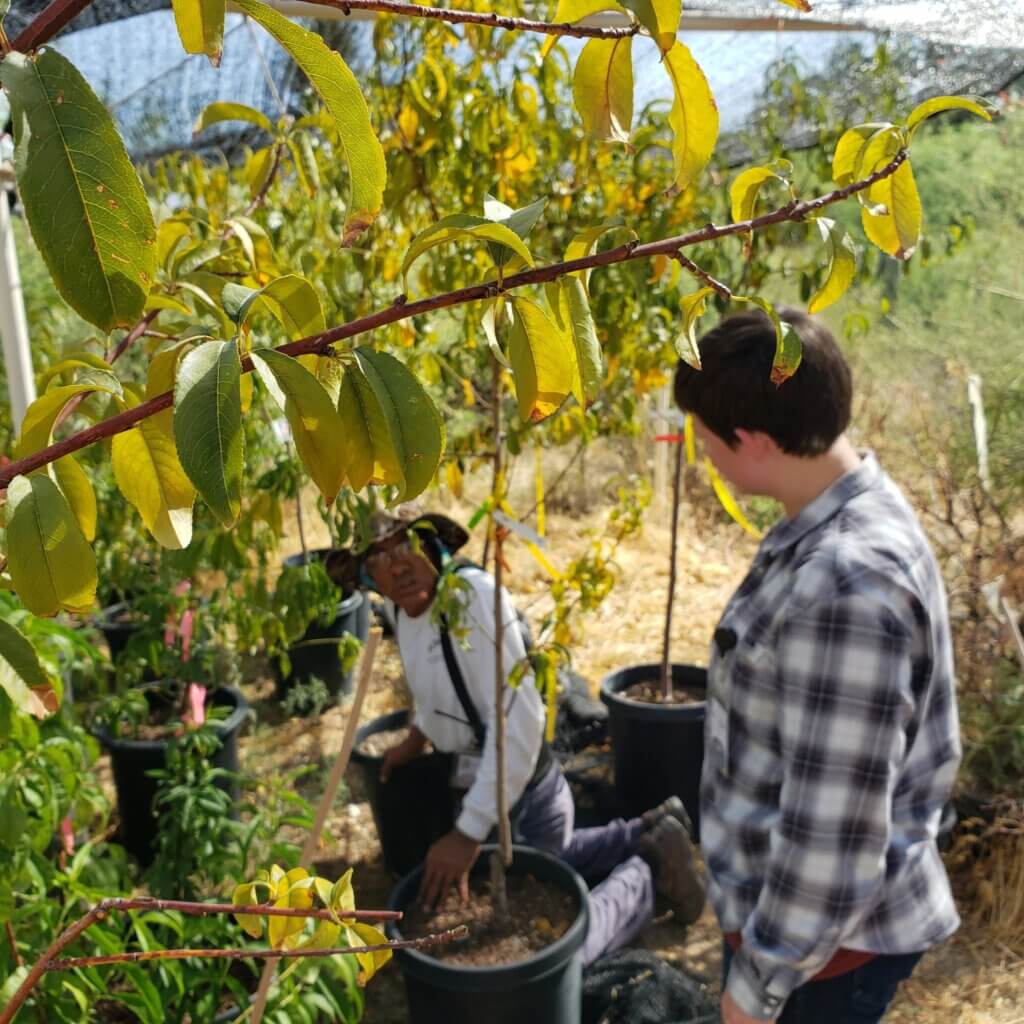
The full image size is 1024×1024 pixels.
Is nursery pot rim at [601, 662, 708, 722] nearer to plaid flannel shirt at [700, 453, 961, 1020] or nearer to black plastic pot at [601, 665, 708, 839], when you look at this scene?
black plastic pot at [601, 665, 708, 839]

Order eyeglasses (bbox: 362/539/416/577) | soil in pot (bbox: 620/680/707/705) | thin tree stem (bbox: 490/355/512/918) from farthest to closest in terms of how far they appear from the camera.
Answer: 1. soil in pot (bbox: 620/680/707/705)
2. eyeglasses (bbox: 362/539/416/577)
3. thin tree stem (bbox: 490/355/512/918)

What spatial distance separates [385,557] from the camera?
227 cm

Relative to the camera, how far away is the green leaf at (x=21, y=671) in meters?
0.54

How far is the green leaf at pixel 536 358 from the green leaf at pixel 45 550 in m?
0.24

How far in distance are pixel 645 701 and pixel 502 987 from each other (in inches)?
59.3

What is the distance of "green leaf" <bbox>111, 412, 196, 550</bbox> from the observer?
56 cm

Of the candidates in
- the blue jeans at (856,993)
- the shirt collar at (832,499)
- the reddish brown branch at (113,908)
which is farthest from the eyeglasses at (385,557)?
the reddish brown branch at (113,908)

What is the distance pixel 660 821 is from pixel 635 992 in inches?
27.5

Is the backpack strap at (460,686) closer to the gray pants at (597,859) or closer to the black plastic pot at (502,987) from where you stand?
the gray pants at (597,859)

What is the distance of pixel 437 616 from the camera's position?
5.70ft

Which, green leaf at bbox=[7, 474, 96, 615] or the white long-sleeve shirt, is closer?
green leaf at bbox=[7, 474, 96, 615]

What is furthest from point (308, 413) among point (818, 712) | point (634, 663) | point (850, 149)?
point (634, 663)

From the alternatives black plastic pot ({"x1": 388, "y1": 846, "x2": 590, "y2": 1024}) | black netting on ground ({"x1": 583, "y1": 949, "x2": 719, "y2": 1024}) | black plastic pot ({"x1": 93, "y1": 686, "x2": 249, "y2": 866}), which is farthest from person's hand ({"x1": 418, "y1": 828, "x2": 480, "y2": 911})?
black plastic pot ({"x1": 93, "y1": 686, "x2": 249, "y2": 866})

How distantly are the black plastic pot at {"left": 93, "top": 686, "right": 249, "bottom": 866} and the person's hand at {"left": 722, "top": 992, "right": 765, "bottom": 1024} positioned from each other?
1709mm
